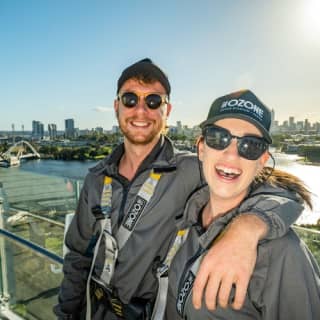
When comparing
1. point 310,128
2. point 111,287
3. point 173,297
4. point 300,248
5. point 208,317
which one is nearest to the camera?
point 300,248

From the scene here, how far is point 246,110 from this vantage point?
124cm

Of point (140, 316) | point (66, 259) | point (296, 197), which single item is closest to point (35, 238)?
point (66, 259)

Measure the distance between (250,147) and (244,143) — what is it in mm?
29

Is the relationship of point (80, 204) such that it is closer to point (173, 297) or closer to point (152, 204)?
point (152, 204)

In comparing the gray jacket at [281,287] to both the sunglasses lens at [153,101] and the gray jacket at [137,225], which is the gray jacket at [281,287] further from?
the sunglasses lens at [153,101]

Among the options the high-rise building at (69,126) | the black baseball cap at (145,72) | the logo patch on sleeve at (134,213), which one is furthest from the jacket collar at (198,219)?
the high-rise building at (69,126)

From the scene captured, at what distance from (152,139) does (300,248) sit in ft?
3.95

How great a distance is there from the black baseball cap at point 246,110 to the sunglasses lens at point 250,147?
5 cm

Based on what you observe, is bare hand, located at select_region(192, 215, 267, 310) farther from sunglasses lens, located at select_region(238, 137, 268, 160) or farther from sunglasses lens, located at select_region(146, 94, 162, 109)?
sunglasses lens, located at select_region(146, 94, 162, 109)

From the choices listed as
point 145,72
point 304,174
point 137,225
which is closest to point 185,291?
point 137,225

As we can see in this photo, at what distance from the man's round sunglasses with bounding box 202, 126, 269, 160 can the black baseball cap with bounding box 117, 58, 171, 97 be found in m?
0.87

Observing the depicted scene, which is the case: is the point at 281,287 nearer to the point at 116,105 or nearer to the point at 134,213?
the point at 134,213

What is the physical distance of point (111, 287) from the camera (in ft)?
5.62

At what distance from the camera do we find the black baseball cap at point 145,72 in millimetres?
2021
